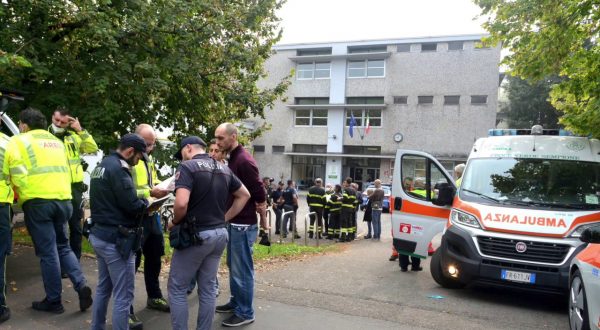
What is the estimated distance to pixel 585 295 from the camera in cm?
453

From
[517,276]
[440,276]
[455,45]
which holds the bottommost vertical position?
[440,276]

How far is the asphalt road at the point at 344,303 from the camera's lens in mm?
4863

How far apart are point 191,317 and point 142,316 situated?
50 centimetres

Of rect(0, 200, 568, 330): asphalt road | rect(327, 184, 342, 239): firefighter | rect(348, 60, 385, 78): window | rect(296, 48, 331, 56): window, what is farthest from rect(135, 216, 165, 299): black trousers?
rect(296, 48, 331, 56): window

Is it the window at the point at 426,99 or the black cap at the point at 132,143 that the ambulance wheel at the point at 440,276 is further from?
the window at the point at 426,99

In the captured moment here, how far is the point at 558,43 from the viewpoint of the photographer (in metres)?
10.0

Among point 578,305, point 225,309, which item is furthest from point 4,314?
point 578,305

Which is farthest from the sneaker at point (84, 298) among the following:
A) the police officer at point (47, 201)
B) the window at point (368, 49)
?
the window at point (368, 49)

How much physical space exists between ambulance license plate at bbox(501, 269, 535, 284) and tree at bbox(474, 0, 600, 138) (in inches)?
168

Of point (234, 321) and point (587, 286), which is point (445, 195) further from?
point (234, 321)

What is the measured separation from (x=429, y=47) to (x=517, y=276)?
116 ft

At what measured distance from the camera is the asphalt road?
16.0 feet

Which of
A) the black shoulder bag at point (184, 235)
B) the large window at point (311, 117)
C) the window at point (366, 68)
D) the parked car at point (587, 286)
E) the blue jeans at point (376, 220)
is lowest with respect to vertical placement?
the blue jeans at point (376, 220)

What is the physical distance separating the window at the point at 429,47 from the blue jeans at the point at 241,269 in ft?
121
